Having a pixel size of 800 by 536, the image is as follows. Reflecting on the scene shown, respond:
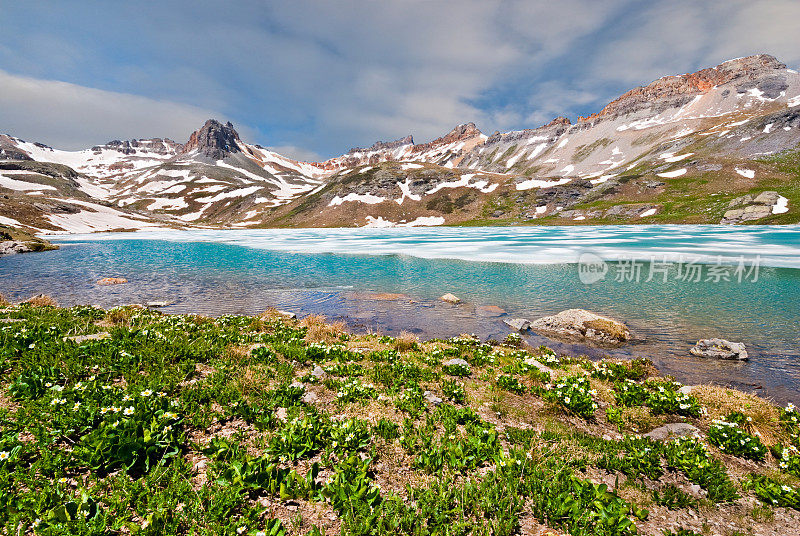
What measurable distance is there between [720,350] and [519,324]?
9.45 m

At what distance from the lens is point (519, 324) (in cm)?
2106

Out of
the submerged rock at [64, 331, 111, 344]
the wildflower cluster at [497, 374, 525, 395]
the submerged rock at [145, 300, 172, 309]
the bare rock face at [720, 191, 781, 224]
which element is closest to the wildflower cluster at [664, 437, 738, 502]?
the wildflower cluster at [497, 374, 525, 395]

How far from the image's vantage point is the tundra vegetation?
5.05 metres

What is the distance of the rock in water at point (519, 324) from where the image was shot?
2071 cm

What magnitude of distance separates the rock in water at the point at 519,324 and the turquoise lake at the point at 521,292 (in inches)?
25.0

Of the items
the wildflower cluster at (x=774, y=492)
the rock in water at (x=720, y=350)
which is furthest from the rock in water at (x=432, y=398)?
the rock in water at (x=720, y=350)

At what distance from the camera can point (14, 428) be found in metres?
5.96

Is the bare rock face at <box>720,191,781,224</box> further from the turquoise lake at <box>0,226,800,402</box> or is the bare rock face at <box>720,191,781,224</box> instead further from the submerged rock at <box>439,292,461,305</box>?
the submerged rock at <box>439,292,461,305</box>

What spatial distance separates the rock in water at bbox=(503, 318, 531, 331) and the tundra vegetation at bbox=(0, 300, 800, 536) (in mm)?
9148

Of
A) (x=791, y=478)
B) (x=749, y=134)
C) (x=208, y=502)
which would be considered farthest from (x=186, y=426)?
(x=749, y=134)

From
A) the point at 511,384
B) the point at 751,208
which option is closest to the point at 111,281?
the point at 511,384

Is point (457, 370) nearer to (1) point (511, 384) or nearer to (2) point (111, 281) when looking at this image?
(1) point (511, 384)

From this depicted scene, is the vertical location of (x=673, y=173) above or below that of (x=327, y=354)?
above

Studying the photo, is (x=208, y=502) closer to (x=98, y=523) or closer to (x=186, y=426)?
(x=98, y=523)
